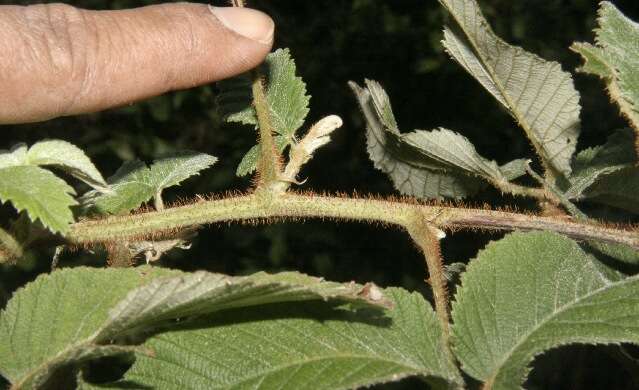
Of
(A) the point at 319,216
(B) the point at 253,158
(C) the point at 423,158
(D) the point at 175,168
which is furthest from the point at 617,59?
(D) the point at 175,168

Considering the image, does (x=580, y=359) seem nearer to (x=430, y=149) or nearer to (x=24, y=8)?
(x=430, y=149)

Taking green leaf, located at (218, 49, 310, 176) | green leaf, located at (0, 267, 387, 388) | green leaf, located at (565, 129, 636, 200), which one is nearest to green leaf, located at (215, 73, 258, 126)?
green leaf, located at (218, 49, 310, 176)

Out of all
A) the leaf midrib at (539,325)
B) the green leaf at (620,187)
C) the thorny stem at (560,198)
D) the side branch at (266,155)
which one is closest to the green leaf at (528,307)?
the leaf midrib at (539,325)

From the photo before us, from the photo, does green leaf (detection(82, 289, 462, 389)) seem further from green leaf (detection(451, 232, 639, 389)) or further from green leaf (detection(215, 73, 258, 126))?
green leaf (detection(215, 73, 258, 126))

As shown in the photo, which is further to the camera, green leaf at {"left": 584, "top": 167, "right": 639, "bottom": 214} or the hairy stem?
green leaf at {"left": 584, "top": 167, "right": 639, "bottom": 214}

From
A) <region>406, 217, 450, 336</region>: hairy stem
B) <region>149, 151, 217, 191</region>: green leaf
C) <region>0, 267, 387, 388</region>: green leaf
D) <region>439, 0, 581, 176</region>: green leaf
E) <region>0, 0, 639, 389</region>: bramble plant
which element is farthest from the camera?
<region>149, 151, 217, 191</region>: green leaf

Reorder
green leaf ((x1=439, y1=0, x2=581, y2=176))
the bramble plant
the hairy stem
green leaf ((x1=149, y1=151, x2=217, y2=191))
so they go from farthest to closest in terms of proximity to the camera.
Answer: green leaf ((x1=149, y1=151, x2=217, y2=191))
green leaf ((x1=439, y1=0, x2=581, y2=176))
the hairy stem
the bramble plant
